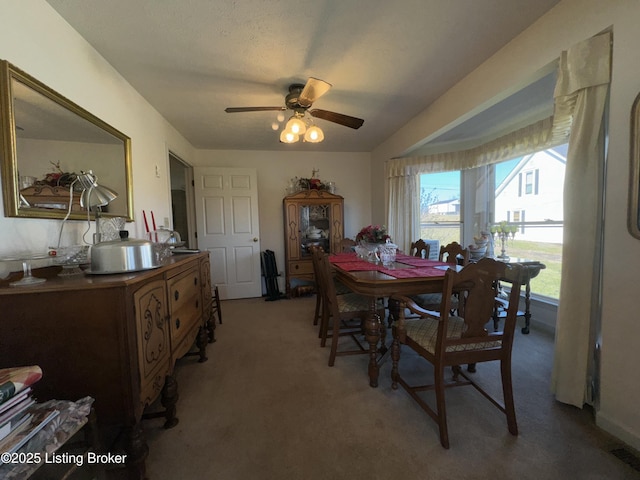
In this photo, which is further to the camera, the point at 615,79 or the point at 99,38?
the point at 99,38

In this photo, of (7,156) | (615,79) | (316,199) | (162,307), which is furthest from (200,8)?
(316,199)

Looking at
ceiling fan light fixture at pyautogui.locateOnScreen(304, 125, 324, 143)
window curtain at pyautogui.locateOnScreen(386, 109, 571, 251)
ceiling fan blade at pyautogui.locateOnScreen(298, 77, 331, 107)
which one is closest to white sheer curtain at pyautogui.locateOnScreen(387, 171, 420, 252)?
window curtain at pyautogui.locateOnScreen(386, 109, 571, 251)

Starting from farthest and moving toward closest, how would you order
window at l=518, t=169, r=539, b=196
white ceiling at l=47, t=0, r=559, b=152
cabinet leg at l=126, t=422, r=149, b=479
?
window at l=518, t=169, r=539, b=196 < white ceiling at l=47, t=0, r=559, b=152 < cabinet leg at l=126, t=422, r=149, b=479

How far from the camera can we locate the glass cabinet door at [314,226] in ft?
13.7

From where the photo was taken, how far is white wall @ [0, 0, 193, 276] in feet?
3.82

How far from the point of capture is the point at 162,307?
1.32 meters

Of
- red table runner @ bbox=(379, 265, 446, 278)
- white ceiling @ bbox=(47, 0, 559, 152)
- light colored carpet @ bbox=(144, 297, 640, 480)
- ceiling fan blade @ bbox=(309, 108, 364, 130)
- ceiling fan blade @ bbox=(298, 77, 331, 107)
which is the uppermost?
white ceiling @ bbox=(47, 0, 559, 152)

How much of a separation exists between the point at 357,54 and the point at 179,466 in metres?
Answer: 2.76

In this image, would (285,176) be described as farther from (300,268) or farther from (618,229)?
(618,229)

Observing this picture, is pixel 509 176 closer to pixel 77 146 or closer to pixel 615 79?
pixel 615 79

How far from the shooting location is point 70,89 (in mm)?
1493

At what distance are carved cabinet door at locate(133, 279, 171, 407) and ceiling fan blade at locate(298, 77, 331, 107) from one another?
1.60 m

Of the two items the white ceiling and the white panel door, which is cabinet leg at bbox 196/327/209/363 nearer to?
the white panel door

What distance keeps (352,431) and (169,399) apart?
3.42 ft
